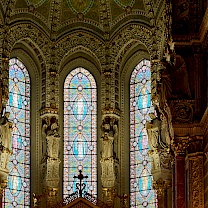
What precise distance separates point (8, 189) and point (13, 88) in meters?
3.28

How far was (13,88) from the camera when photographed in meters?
37.5

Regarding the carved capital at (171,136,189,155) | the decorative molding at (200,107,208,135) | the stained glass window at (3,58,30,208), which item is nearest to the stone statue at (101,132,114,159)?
the stained glass window at (3,58,30,208)

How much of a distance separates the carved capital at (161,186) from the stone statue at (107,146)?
2.17 meters

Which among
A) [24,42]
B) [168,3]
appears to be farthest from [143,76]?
[168,3]

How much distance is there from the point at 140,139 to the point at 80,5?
15.3ft

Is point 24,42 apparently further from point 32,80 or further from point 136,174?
point 136,174

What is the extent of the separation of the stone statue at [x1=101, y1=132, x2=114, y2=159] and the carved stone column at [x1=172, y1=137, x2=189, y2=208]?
298 inches

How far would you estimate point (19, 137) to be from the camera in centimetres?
3709

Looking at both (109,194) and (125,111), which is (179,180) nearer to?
(109,194)

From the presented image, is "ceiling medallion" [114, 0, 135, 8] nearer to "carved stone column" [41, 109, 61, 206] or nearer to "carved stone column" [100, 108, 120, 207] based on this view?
"carved stone column" [100, 108, 120, 207]

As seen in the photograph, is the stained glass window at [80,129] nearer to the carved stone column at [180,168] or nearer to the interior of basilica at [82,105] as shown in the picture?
the interior of basilica at [82,105]

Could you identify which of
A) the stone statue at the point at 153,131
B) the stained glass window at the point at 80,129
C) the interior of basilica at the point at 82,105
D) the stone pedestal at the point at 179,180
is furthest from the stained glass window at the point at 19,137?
the stone pedestal at the point at 179,180

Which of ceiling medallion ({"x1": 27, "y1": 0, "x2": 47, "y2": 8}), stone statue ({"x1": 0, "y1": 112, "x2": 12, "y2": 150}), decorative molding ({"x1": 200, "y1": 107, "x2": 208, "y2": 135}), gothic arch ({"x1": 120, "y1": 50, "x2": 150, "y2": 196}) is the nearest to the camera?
decorative molding ({"x1": 200, "y1": 107, "x2": 208, "y2": 135})

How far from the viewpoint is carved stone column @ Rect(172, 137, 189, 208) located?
29.0 meters
